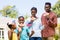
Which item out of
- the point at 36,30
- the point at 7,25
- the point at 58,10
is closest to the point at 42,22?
the point at 36,30

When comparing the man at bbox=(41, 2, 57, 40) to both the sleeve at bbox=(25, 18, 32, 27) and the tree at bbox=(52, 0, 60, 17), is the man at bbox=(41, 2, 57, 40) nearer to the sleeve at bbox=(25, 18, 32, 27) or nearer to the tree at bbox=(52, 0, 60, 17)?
the tree at bbox=(52, 0, 60, 17)

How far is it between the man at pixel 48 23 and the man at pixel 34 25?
3.5 inches

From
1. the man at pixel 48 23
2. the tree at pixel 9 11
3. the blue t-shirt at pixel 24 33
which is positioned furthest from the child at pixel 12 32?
the man at pixel 48 23

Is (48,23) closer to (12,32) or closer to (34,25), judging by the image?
(34,25)

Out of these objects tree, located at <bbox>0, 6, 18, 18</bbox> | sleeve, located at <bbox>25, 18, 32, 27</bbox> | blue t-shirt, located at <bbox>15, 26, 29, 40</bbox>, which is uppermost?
tree, located at <bbox>0, 6, 18, 18</bbox>

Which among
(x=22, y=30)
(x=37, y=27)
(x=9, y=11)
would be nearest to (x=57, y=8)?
(x=37, y=27)

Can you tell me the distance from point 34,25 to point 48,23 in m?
0.28

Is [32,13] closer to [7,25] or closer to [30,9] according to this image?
[30,9]

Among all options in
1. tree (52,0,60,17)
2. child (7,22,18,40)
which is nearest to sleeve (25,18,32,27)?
child (7,22,18,40)

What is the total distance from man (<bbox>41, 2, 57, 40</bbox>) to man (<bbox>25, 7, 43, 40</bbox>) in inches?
3.5

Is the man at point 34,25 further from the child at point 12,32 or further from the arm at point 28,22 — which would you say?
the child at point 12,32

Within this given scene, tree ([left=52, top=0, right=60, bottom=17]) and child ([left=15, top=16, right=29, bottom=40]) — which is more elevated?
tree ([left=52, top=0, right=60, bottom=17])

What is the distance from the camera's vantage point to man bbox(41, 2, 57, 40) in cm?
351

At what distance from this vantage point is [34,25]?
356 centimetres
